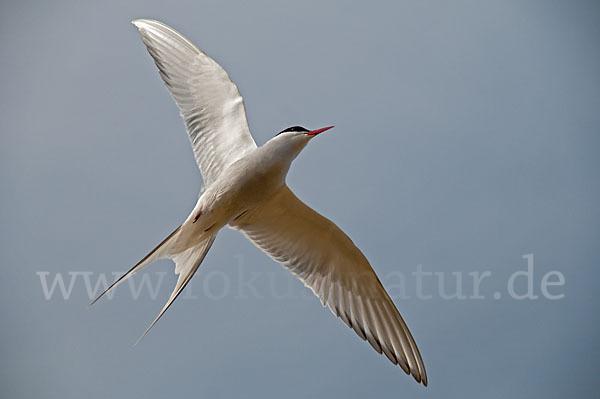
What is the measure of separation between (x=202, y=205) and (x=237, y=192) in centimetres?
24

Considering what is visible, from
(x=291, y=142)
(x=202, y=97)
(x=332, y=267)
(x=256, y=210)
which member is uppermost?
(x=202, y=97)

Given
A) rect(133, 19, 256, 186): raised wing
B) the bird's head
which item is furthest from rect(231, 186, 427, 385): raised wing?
rect(133, 19, 256, 186): raised wing

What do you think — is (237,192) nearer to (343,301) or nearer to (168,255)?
(168,255)

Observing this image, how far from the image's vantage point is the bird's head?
3768 mm

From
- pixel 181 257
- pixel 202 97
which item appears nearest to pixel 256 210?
pixel 181 257

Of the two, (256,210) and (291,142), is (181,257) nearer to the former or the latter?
(256,210)

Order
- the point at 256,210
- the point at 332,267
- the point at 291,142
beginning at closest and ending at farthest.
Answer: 1. the point at 291,142
2. the point at 256,210
3. the point at 332,267

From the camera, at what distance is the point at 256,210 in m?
4.11

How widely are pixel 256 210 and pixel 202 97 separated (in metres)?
0.92

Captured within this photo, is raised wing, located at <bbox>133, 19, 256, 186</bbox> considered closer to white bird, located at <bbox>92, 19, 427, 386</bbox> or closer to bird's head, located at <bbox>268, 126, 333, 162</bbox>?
white bird, located at <bbox>92, 19, 427, 386</bbox>

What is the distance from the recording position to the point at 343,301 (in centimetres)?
421

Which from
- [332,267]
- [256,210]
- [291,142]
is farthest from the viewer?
[332,267]

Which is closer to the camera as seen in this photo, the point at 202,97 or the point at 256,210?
the point at 256,210

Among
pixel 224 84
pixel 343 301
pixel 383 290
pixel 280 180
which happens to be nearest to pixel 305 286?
pixel 343 301
